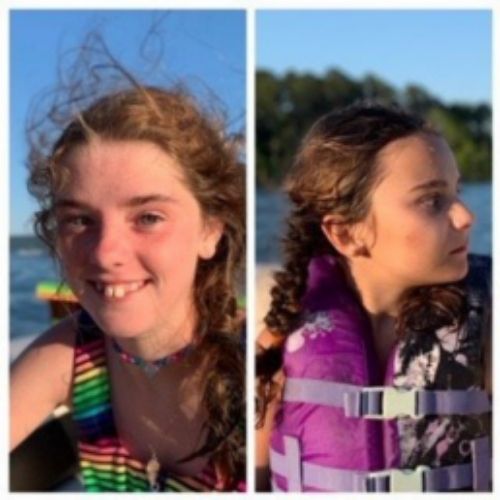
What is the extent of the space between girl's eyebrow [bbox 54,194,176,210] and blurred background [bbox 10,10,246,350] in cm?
24

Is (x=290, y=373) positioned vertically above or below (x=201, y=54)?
below

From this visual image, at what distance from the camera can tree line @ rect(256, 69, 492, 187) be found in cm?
364

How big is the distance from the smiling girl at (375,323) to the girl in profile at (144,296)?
0.53 feet

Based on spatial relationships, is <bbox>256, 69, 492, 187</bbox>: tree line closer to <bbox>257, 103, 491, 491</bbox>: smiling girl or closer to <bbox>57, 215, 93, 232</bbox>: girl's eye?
<bbox>257, 103, 491, 491</bbox>: smiling girl

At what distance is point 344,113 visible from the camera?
12.0ft

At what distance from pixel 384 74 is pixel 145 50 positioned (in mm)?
723

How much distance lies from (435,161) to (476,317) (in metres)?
0.49

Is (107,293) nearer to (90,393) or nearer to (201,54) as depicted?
(90,393)

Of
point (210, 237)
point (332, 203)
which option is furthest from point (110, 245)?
point (332, 203)

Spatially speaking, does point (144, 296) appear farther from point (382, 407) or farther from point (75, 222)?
point (382, 407)

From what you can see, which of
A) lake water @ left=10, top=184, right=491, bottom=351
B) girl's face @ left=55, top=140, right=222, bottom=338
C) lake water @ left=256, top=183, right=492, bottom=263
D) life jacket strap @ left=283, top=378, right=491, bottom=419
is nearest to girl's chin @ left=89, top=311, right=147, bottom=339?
girl's face @ left=55, top=140, right=222, bottom=338

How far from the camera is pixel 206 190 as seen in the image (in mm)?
3637

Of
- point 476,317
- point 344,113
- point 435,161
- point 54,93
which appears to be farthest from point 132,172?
point 476,317

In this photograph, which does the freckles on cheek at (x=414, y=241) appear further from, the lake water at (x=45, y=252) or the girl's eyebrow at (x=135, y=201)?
the girl's eyebrow at (x=135, y=201)
